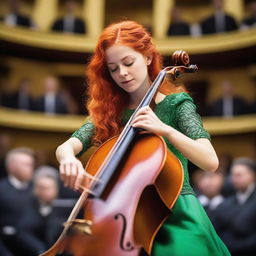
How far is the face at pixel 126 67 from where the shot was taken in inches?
62.0

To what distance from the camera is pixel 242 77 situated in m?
10.9

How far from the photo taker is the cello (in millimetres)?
1333

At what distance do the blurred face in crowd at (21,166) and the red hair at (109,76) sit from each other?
108 inches

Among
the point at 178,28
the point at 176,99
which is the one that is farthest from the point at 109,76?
the point at 178,28

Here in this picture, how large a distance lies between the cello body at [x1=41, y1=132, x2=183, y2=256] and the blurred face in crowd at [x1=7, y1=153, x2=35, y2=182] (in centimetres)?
302

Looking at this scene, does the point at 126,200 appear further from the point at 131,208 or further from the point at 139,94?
the point at 139,94

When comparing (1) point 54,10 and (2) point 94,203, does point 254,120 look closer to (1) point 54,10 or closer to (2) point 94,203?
(1) point 54,10

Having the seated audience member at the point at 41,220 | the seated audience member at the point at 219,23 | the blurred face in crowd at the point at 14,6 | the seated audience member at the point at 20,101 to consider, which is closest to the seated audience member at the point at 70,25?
the blurred face in crowd at the point at 14,6

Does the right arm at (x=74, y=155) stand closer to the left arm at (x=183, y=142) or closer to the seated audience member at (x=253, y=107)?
the left arm at (x=183, y=142)

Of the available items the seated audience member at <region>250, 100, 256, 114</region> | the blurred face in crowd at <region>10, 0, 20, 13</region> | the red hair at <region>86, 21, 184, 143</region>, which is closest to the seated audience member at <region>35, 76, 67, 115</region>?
the blurred face in crowd at <region>10, 0, 20, 13</region>

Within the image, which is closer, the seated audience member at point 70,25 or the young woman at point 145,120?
the young woman at point 145,120

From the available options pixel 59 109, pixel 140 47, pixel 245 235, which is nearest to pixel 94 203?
pixel 140 47

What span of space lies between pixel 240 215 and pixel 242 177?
32 centimetres

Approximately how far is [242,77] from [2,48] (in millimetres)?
4725
